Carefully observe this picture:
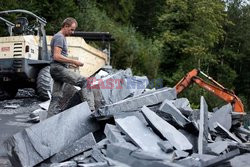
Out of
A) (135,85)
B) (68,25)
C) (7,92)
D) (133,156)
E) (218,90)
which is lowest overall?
(7,92)

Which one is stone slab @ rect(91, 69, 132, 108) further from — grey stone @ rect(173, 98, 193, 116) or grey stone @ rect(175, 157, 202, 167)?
grey stone @ rect(175, 157, 202, 167)

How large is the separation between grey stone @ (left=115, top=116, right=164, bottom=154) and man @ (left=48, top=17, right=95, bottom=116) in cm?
129

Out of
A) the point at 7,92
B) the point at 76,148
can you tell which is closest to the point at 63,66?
the point at 76,148

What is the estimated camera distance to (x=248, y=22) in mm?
34594

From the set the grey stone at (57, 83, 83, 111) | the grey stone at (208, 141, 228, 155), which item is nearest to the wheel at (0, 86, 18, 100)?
the grey stone at (57, 83, 83, 111)

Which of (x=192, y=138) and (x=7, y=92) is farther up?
(x=192, y=138)

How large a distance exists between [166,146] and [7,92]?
8864 millimetres

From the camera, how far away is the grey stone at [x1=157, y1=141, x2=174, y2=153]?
398cm

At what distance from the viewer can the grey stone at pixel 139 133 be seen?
13.6 feet

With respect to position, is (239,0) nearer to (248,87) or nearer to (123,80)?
(248,87)

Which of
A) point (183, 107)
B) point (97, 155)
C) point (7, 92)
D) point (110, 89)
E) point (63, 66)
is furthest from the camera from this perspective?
point (7, 92)

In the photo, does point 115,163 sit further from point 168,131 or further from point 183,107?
point 183,107

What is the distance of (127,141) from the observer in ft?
14.2

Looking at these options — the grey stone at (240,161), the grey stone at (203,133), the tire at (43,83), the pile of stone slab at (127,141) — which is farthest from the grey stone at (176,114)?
the tire at (43,83)
